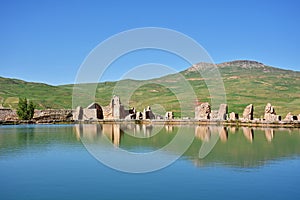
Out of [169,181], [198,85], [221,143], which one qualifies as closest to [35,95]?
[198,85]

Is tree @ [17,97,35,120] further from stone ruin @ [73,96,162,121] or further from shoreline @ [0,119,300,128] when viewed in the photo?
stone ruin @ [73,96,162,121]

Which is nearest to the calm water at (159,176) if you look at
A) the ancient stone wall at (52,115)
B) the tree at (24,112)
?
the tree at (24,112)

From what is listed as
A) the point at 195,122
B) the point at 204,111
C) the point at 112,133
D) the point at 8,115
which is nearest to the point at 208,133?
the point at 112,133

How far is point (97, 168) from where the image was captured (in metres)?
16.3

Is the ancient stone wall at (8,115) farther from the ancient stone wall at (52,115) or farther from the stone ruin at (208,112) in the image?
the stone ruin at (208,112)

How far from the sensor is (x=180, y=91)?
150125 millimetres

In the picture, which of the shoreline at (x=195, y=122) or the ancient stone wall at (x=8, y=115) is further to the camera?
the ancient stone wall at (x=8, y=115)

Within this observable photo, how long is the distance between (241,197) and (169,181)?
3.12 metres

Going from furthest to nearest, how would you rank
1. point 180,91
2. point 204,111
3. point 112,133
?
point 180,91, point 204,111, point 112,133

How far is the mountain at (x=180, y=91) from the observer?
114 metres

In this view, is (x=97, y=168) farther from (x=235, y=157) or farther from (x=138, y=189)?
(x=235, y=157)

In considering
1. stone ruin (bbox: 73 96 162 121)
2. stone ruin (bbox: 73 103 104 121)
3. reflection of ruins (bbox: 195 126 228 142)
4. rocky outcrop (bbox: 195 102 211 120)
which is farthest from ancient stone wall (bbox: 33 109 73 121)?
reflection of ruins (bbox: 195 126 228 142)

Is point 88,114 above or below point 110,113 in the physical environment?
below

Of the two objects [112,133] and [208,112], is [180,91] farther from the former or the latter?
[112,133]
